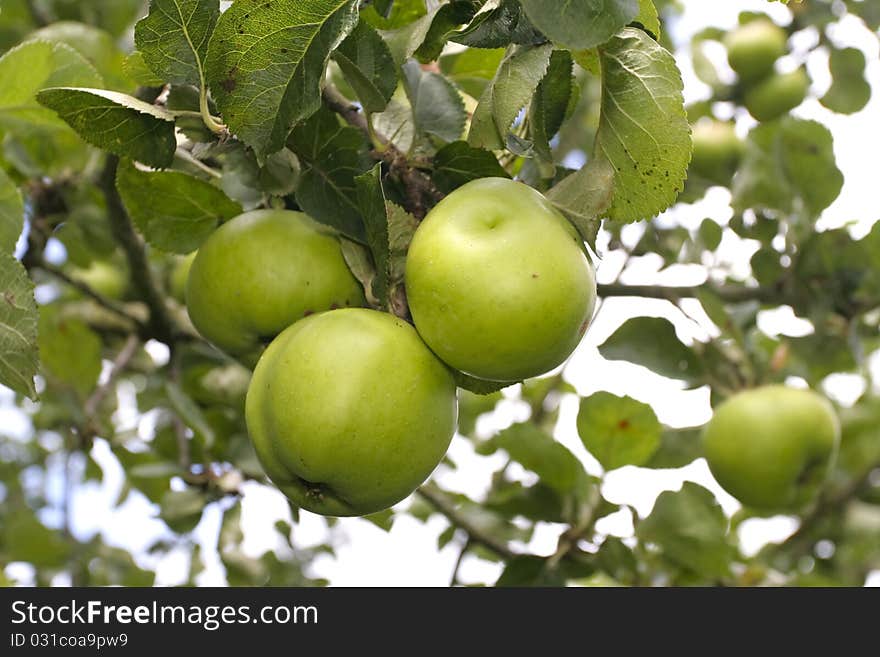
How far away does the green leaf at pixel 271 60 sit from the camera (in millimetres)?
657

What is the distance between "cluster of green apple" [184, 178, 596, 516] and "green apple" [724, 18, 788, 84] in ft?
4.79

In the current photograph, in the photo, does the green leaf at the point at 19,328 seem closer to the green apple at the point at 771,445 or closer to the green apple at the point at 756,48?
the green apple at the point at 771,445

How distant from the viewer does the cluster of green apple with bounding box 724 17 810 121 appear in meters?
1.97

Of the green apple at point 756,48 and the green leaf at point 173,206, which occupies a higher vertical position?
the green leaf at point 173,206

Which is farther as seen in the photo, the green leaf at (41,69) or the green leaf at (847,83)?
the green leaf at (847,83)

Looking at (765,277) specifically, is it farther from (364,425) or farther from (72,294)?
(72,294)

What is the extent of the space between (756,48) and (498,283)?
5.12 feet

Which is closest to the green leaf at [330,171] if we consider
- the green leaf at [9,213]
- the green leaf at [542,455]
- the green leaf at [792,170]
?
the green leaf at [9,213]

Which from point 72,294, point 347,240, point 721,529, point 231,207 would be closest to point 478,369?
point 347,240

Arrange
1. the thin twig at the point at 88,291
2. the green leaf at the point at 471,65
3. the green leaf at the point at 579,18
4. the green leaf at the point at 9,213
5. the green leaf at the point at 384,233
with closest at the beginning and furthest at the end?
the green leaf at the point at 579,18
the green leaf at the point at 384,233
the green leaf at the point at 9,213
the green leaf at the point at 471,65
the thin twig at the point at 88,291

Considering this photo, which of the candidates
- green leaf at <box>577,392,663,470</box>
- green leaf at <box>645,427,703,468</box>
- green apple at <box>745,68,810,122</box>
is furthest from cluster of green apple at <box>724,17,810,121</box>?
green leaf at <box>577,392,663,470</box>

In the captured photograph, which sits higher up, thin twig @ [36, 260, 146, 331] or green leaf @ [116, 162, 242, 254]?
green leaf @ [116, 162, 242, 254]

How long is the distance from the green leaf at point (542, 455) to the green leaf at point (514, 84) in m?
0.63

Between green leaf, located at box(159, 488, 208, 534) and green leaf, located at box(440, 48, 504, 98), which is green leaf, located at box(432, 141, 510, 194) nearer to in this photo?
green leaf, located at box(440, 48, 504, 98)
